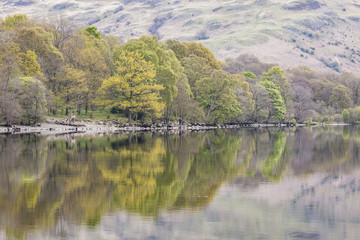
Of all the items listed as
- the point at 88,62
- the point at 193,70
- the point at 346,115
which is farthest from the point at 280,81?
the point at 88,62

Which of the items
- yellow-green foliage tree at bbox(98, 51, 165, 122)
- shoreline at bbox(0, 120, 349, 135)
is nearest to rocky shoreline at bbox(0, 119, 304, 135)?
shoreline at bbox(0, 120, 349, 135)

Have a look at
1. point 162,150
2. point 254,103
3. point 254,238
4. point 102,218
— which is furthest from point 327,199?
point 254,103

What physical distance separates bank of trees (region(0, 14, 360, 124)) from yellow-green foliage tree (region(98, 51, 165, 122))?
14 cm

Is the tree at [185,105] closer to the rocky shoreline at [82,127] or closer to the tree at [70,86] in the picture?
the rocky shoreline at [82,127]

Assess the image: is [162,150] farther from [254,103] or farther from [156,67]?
[254,103]

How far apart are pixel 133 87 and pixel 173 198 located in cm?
5583

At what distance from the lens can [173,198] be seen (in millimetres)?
18094

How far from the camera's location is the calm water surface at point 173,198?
13.8m

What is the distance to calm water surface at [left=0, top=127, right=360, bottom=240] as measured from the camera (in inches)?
544

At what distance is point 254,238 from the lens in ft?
43.1

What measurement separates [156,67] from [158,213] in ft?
206

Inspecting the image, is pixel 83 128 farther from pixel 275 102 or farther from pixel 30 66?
pixel 275 102

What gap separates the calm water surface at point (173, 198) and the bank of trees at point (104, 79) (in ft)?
108

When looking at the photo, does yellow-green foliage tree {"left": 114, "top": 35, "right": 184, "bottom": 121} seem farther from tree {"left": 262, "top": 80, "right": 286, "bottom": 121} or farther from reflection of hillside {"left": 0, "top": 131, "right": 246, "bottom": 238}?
reflection of hillside {"left": 0, "top": 131, "right": 246, "bottom": 238}
